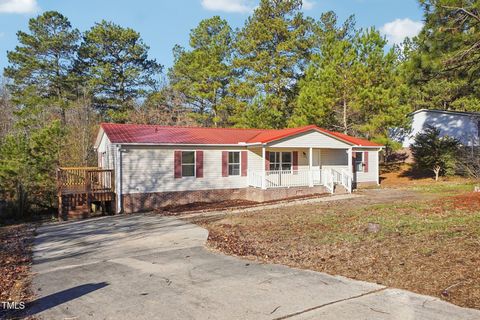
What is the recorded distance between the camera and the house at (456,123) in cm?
2675

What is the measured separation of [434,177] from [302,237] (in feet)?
62.0

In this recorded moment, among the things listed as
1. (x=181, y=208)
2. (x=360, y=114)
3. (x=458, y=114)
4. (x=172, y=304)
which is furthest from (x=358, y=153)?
(x=172, y=304)

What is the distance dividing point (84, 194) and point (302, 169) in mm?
11277

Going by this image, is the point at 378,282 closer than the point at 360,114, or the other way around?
the point at 378,282

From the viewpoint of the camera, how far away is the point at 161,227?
41.2ft

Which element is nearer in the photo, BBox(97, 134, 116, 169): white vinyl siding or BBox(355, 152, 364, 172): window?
BBox(97, 134, 116, 169): white vinyl siding

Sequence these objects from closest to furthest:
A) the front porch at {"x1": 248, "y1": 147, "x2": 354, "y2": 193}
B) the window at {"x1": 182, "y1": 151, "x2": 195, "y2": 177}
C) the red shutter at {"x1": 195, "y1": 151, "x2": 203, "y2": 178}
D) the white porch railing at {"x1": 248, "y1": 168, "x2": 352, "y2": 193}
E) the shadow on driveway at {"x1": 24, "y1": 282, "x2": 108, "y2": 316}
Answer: the shadow on driveway at {"x1": 24, "y1": 282, "x2": 108, "y2": 316} → the window at {"x1": 182, "y1": 151, "x2": 195, "y2": 177} → the red shutter at {"x1": 195, "y1": 151, "x2": 203, "y2": 178} → the white porch railing at {"x1": 248, "y1": 168, "x2": 352, "y2": 193} → the front porch at {"x1": 248, "y1": 147, "x2": 354, "y2": 193}

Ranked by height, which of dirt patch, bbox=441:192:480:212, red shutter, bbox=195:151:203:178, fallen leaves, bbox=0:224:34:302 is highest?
red shutter, bbox=195:151:203:178

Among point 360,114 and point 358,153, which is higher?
point 360,114

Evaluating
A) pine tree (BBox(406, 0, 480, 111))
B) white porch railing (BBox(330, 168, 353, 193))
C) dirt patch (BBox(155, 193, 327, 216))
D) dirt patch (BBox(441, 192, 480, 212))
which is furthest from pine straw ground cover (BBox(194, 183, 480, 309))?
white porch railing (BBox(330, 168, 353, 193))

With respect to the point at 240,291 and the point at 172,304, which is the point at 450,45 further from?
the point at 172,304

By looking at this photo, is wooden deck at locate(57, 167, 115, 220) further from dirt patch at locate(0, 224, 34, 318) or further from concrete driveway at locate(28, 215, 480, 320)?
concrete driveway at locate(28, 215, 480, 320)

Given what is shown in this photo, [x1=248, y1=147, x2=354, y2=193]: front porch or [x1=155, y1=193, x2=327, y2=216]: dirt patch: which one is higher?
[x1=248, y1=147, x2=354, y2=193]: front porch

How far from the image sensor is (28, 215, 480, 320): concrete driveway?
193 inches
